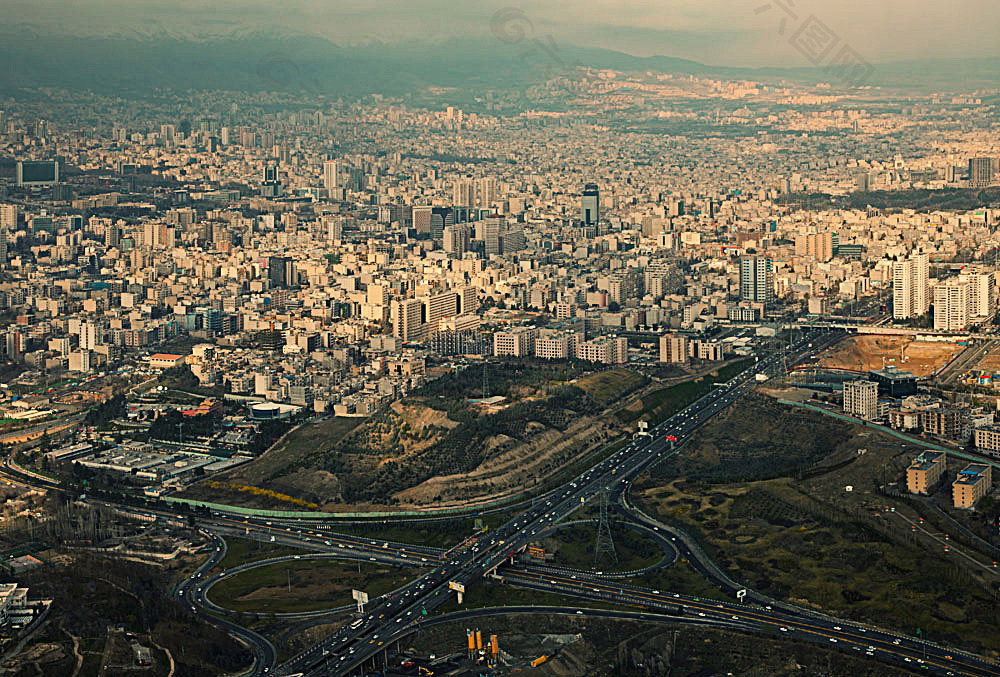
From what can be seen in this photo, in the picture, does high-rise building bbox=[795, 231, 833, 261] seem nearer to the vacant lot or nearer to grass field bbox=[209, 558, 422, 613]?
the vacant lot

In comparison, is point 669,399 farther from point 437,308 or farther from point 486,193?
point 486,193

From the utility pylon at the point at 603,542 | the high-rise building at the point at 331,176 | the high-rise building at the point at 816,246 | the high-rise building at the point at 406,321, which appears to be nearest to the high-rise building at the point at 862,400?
the utility pylon at the point at 603,542

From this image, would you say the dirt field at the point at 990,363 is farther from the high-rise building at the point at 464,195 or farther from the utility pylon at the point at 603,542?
the high-rise building at the point at 464,195

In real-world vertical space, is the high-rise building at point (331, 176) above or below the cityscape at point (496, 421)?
above

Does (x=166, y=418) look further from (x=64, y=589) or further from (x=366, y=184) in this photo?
(x=366, y=184)

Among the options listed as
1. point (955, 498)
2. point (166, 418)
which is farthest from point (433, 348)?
point (955, 498)

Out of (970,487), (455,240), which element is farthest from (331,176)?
(970,487)

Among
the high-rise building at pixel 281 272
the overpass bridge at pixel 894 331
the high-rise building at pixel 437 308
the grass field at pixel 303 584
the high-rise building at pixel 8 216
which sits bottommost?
the grass field at pixel 303 584
